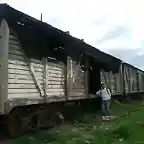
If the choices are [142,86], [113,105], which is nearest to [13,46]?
[113,105]

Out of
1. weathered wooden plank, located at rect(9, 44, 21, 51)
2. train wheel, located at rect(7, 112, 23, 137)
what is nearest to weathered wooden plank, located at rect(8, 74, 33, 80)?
weathered wooden plank, located at rect(9, 44, 21, 51)

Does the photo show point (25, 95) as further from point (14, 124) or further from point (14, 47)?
point (14, 47)

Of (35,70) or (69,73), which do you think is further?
(69,73)

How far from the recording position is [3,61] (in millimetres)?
7801

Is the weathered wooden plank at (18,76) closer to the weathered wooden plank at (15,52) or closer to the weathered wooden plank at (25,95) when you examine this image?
the weathered wooden plank at (25,95)

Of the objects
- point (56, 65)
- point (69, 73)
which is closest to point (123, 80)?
point (69, 73)

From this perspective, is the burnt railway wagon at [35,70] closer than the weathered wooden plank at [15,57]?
Yes

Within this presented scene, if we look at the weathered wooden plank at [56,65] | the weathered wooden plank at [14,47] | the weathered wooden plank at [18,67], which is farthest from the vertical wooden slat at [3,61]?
the weathered wooden plank at [56,65]

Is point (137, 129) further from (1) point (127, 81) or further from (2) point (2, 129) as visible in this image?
(1) point (127, 81)

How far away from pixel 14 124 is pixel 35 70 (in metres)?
1.73

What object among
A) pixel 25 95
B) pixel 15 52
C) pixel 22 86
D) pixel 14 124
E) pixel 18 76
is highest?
pixel 15 52

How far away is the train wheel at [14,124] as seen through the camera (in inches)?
337

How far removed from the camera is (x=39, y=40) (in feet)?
32.8

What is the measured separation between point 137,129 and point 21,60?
369 centimetres
